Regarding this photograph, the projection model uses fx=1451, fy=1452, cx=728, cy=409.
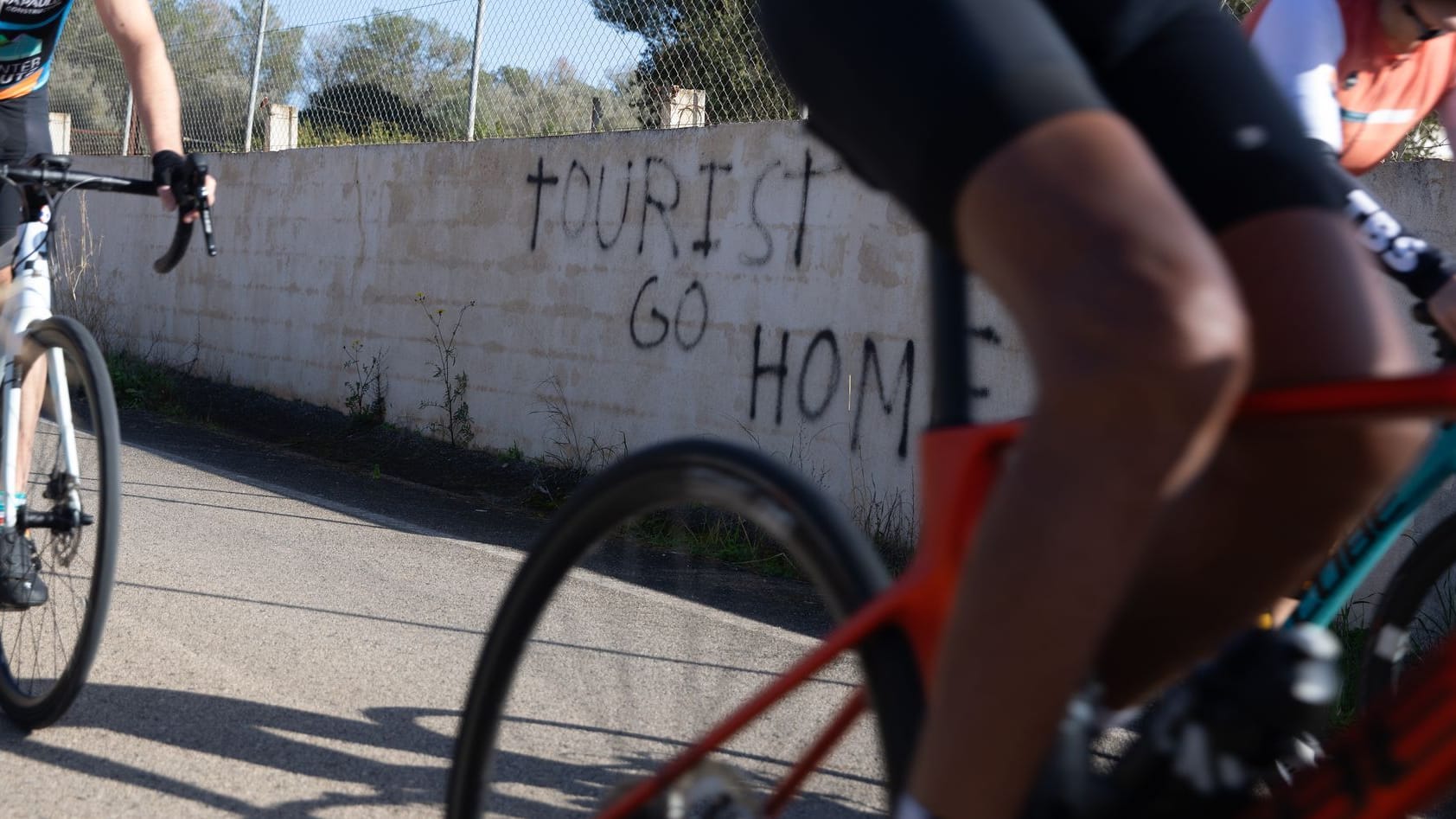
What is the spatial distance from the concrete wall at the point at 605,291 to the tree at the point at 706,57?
268 millimetres

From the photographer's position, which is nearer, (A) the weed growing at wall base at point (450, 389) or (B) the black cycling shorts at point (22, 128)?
(B) the black cycling shorts at point (22, 128)

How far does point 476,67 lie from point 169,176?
716 centimetres

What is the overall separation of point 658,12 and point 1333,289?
25.3 feet

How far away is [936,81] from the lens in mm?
1206

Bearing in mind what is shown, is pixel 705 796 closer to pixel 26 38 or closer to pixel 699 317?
pixel 26 38

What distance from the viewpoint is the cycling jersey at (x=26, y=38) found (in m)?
3.54

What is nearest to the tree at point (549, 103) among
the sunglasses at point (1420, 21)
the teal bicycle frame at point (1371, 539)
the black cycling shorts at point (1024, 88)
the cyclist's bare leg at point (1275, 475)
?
the sunglasses at point (1420, 21)

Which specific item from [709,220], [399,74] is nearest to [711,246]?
[709,220]

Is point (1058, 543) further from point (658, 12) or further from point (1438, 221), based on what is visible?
point (658, 12)

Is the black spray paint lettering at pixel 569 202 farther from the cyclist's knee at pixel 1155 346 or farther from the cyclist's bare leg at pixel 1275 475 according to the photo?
the cyclist's knee at pixel 1155 346

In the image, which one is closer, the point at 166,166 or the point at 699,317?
the point at 166,166

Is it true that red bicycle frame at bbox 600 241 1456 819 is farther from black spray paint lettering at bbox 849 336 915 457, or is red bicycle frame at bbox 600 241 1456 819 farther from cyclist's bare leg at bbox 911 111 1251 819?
black spray paint lettering at bbox 849 336 915 457

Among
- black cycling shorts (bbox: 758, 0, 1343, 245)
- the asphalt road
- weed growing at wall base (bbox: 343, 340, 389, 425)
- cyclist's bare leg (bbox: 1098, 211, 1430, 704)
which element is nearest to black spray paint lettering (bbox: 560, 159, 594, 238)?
weed growing at wall base (bbox: 343, 340, 389, 425)

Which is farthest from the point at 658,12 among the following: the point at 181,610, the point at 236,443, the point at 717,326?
the point at 181,610
